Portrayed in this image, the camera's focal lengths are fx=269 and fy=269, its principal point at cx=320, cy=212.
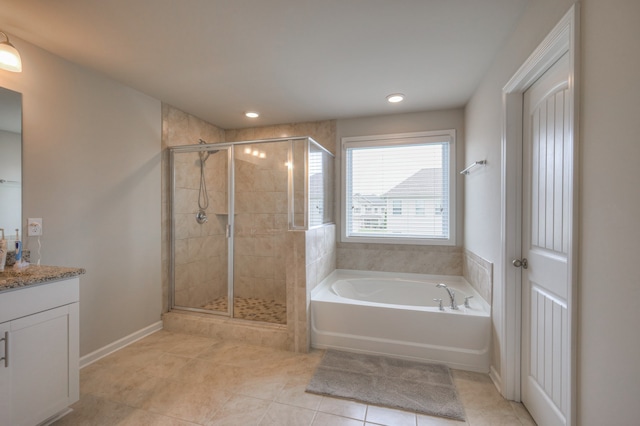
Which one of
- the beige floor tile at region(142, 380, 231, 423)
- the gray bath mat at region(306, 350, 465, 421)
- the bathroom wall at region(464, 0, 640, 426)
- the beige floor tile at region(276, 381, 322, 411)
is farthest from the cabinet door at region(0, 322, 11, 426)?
the bathroom wall at region(464, 0, 640, 426)

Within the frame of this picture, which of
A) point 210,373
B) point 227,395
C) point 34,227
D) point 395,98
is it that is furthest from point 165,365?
point 395,98

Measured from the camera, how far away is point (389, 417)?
166 cm

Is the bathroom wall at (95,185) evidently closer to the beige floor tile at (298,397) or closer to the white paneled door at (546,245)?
the beige floor tile at (298,397)

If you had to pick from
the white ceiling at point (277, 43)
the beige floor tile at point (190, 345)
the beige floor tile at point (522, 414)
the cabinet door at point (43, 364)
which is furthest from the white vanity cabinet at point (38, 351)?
the beige floor tile at point (522, 414)

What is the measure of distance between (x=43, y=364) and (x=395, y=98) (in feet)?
10.8

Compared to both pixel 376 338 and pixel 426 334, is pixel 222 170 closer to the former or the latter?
pixel 376 338

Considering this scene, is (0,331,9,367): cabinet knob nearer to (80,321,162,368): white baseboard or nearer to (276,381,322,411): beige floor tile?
(80,321,162,368): white baseboard

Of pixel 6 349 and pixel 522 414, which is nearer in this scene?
pixel 6 349

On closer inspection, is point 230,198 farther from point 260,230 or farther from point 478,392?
point 478,392

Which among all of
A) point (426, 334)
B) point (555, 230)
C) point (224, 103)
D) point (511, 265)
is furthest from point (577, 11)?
point (224, 103)

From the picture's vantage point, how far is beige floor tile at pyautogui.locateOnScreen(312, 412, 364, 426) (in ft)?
5.25

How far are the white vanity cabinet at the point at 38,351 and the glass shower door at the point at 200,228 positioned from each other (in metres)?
1.39

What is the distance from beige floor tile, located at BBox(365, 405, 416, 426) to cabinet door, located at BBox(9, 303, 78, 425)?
70.4 inches

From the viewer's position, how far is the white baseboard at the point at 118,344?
2186mm
